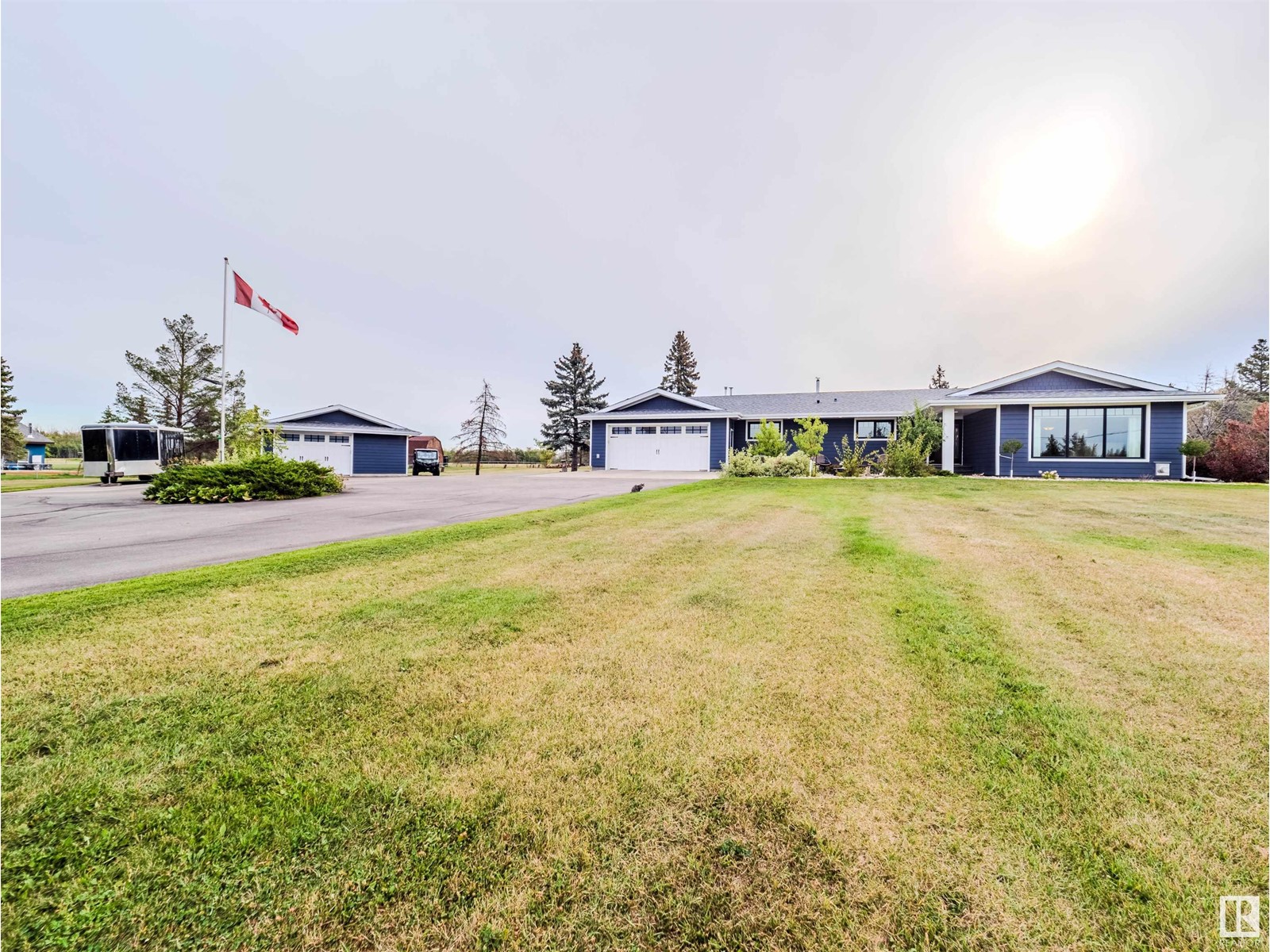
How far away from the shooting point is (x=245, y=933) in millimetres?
1256

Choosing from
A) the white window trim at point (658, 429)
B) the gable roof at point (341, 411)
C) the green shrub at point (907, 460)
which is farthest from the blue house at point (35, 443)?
the green shrub at point (907, 460)

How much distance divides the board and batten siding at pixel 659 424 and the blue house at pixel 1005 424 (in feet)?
0.19

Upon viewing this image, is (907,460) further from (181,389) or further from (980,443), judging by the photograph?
(181,389)

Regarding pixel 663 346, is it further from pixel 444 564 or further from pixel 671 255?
pixel 444 564

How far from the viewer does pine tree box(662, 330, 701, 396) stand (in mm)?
46500

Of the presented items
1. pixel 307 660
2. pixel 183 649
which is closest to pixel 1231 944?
pixel 307 660

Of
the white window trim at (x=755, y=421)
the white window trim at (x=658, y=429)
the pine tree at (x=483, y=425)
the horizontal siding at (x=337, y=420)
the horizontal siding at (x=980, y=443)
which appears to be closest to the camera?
the horizontal siding at (x=980, y=443)

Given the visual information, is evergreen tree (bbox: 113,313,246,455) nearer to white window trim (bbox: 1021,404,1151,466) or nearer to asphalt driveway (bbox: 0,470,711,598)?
asphalt driveway (bbox: 0,470,711,598)

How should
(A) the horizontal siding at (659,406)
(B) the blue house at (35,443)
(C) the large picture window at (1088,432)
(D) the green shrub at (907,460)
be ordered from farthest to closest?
1. (B) the blue house at (35,443)
2. (A) the horizontal siding at (659,406)
3. (C) the large picture window at (1088,432)
4. (D) the green shrub at (907,460)

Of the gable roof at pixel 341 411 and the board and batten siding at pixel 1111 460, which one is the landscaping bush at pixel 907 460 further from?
the gable roof at pixel 341 411

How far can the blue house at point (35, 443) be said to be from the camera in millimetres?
49344

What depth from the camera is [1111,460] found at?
1720 cm

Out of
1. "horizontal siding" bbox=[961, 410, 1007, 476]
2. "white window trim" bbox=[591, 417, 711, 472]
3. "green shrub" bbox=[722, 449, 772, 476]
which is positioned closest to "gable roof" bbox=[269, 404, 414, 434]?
"white window trim" bbox=[591, 417, 711, 472]

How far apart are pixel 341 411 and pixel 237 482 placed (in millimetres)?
17421
